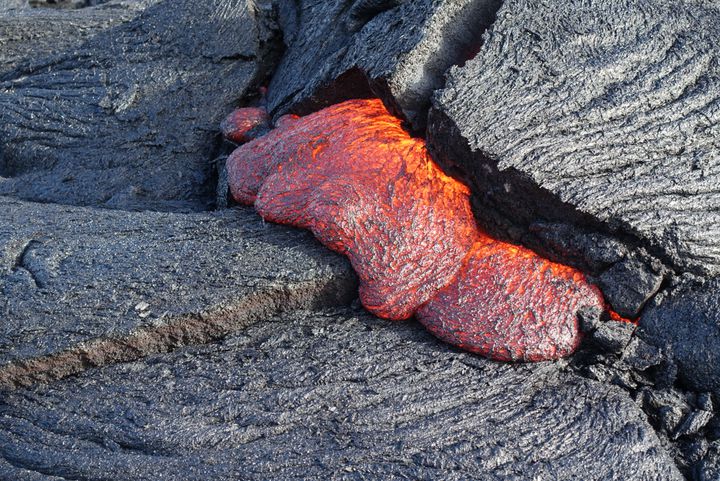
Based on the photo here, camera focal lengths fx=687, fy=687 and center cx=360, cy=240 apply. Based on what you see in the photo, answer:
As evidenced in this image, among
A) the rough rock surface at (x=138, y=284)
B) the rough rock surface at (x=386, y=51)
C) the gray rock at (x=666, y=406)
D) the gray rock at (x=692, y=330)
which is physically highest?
the rough rock surface at (x=386, y=51)

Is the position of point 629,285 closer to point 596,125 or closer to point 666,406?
point 666,406

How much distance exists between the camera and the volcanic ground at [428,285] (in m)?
2.83

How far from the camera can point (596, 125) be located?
318cm

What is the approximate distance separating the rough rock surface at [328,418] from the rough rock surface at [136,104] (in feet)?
5.88

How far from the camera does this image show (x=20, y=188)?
4676 millimetres

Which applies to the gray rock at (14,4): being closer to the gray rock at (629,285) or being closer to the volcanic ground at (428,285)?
the volcanic ground at (428,285)

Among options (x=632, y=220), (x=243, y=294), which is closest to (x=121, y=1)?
(x=243, y=294)

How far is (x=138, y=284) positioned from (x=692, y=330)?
2.50m

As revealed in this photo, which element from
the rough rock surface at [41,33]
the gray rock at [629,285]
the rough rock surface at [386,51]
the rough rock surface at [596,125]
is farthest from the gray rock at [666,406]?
the rough rock surface at [41,33]

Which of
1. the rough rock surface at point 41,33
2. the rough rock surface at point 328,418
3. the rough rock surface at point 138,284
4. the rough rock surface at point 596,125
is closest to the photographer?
the rough rock surface at point 328,418

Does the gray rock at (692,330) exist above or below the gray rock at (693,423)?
above

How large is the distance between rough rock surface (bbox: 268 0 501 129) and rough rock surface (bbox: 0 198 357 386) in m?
0.93

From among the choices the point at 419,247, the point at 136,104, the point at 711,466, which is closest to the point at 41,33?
the point at 136,104

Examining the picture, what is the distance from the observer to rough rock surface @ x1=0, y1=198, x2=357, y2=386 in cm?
309
